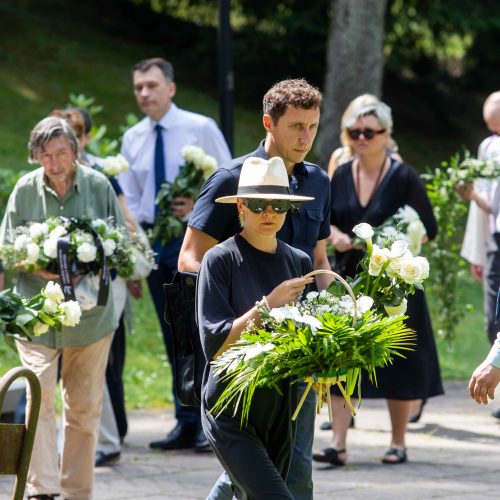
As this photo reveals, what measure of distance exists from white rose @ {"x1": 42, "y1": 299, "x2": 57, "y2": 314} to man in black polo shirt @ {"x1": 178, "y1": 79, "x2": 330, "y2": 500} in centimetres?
59

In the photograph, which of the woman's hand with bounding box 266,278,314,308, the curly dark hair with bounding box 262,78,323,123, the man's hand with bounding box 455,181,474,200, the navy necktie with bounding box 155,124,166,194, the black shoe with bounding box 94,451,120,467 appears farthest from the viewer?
the man's hand with bounding box 455,181,474,200

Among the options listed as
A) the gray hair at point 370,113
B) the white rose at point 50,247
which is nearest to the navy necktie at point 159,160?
the gray hair at point 370,113

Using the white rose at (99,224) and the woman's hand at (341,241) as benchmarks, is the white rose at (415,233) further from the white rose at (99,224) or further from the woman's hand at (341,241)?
the white rose at (99,224)

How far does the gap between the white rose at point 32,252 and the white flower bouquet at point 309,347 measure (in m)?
2.00

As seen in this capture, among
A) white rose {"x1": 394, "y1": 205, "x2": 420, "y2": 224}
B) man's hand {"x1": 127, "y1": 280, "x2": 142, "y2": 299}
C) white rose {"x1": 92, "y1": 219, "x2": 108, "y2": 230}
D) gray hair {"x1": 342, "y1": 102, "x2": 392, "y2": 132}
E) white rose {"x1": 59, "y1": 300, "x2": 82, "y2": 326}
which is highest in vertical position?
gray hair {"x1": 342, "y1": 102, "x2": 392, "y2": 132}

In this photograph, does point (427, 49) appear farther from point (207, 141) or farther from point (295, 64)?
point (207, 141)

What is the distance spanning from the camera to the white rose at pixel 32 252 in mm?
6340

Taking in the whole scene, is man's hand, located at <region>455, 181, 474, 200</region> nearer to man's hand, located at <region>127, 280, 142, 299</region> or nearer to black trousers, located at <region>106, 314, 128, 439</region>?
man's hand, located at <region>127, 280, 142, 299</region>

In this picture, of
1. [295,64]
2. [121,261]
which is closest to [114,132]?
[295,64]

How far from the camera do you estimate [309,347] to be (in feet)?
14.7

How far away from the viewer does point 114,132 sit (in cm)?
1920

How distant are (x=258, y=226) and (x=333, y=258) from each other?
11.4ft

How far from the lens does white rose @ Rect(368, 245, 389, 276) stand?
501 centimetres

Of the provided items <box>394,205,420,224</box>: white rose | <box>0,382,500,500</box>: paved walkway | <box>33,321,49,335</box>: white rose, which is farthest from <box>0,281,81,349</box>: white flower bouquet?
<box>394,205,420,224</box>: white rose
